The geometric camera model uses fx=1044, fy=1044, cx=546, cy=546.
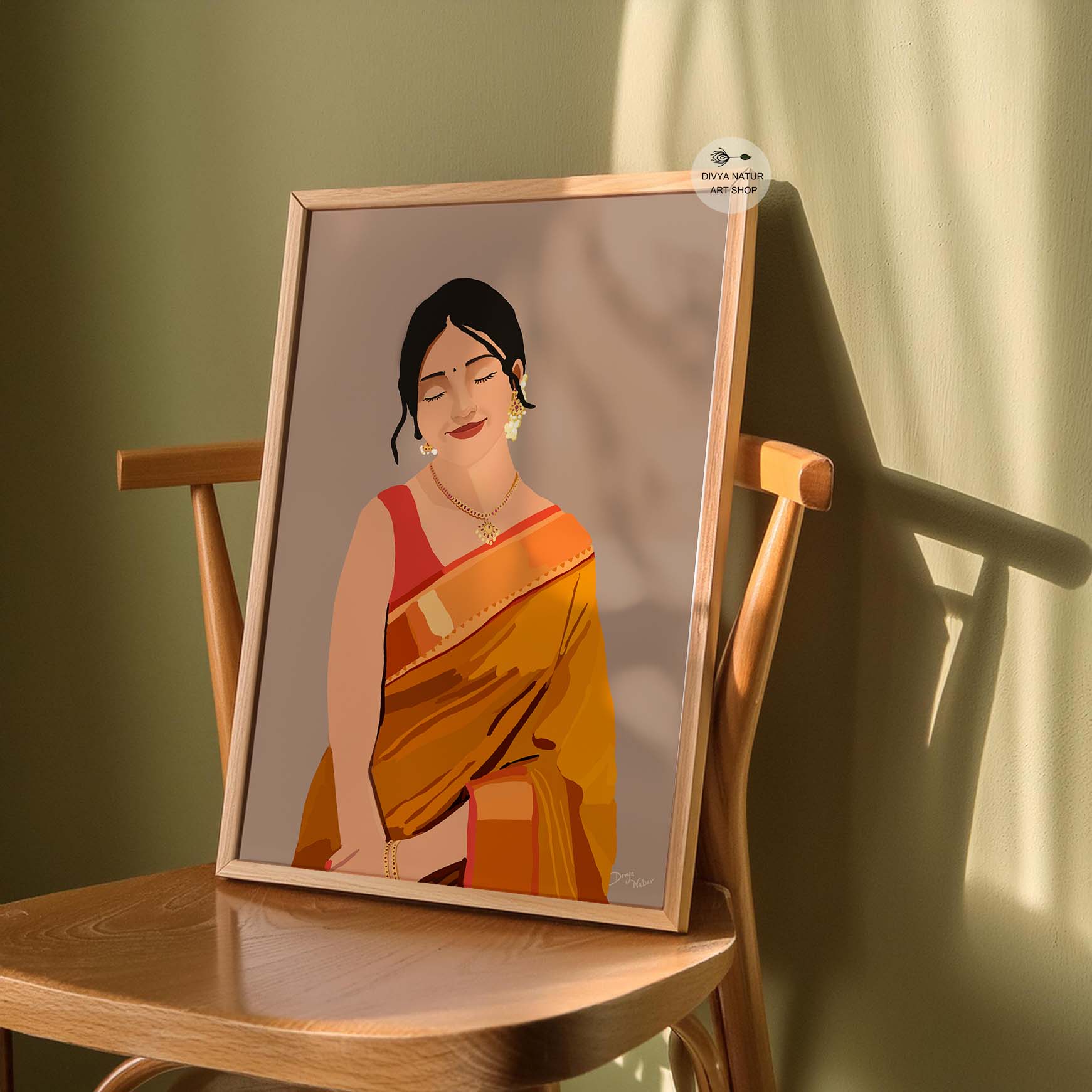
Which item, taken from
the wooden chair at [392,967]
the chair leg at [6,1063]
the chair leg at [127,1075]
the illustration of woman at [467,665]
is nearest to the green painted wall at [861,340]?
the wooden chair at [392,967]

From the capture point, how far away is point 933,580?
2.82ft

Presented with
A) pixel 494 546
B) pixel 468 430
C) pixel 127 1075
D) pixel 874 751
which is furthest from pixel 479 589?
pixel 127 1075

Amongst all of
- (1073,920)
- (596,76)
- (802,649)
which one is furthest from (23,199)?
(1073,920)

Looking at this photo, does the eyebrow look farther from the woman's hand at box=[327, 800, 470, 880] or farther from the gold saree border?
the woman's hand at box=[327, 800, 470, 880]

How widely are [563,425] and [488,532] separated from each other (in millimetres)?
111

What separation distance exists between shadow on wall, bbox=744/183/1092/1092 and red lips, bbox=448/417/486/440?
0.81 ft

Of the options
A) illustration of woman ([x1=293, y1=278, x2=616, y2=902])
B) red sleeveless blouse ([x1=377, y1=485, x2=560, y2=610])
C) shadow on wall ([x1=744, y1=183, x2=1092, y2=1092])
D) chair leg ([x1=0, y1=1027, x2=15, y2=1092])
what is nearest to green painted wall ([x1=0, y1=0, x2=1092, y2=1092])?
shadow on wall ([x1=744, y1=183, x2=1092, y2=1092])

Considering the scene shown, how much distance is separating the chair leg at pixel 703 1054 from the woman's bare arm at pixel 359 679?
0.92ft

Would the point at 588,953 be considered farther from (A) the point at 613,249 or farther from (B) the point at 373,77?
(B) the point at 373,77

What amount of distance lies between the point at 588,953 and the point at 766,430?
47 cm

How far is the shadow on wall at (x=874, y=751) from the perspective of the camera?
83 centimetres

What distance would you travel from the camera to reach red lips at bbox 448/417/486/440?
2.98 feet

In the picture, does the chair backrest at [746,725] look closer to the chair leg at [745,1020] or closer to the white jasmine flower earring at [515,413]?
the chair leg at [745,1020]
